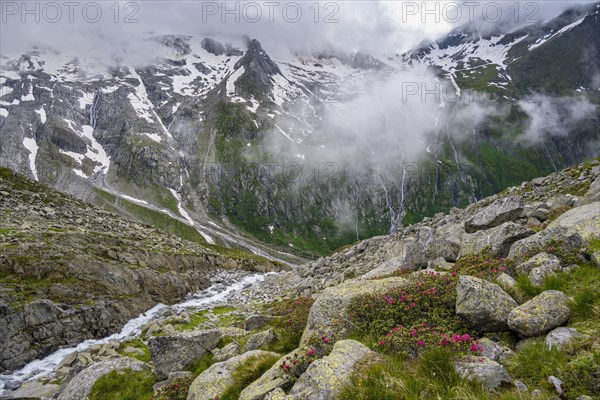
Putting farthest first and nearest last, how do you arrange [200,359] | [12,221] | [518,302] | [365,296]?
[12,221]
[200,359]
[365,296]
[518,302]

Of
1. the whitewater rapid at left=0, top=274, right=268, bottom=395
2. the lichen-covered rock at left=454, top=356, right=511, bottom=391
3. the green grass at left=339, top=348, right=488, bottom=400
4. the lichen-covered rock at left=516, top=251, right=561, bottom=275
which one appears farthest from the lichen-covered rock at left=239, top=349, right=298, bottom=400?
the whitewater rapid at left=0, top=274, right=268, bottom=395

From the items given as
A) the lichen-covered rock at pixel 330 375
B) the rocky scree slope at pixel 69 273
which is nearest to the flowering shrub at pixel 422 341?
the lichen-covered rock at pixel 330 375

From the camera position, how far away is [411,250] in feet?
60.6

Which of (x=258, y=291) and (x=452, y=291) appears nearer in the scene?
(x=452, y=291)

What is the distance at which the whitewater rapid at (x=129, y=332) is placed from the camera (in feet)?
68.7

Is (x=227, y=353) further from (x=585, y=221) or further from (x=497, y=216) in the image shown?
(x=497, y=216)

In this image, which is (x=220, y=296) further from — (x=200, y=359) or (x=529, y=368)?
(x=529, y=368)

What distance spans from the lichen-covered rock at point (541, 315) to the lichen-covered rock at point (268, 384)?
5272mm

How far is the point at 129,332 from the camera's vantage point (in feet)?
90.0

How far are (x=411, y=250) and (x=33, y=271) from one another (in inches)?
1238

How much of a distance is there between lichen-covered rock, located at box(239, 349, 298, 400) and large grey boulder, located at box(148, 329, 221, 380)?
592cm

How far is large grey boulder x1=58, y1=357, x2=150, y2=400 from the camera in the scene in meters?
13.7

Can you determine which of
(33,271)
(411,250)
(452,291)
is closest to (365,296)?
(452,291)

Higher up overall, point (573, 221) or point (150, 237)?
point (573, 221)
